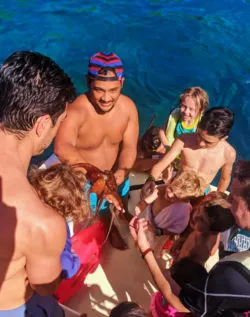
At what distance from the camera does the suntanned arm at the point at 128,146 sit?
120 inches

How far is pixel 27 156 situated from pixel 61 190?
0.63 m

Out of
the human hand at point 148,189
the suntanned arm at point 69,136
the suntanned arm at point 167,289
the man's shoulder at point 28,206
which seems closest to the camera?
the man's shoulder at point 28,206

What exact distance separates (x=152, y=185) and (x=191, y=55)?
456 cm

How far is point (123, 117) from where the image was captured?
302cm

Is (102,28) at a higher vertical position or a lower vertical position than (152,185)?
higher

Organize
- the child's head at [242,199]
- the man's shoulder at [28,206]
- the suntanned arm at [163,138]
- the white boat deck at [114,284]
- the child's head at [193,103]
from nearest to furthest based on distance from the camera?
the man's shoulder at [28,206]
the child's head at [242,199]
the white boat deck at [114,284]
the child's head at [193,103]
the suntanned arm at [163,138]

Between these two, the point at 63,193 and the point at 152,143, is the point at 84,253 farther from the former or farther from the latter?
the point at 152,143

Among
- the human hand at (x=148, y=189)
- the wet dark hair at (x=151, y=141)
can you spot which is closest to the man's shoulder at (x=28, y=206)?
the human hand at (x=148, y=189)

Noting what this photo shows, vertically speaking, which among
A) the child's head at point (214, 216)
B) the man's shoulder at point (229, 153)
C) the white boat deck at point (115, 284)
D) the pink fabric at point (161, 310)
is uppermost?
the man's shoulder at point (229, 153)

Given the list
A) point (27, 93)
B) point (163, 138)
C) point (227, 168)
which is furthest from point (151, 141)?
point (27, 93)

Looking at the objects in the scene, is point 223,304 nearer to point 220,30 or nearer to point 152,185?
point 152,185

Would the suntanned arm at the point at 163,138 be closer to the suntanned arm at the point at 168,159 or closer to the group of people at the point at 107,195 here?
the group of people at the point at 107,195

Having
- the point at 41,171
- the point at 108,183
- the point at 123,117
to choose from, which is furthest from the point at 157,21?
the point at 41,171

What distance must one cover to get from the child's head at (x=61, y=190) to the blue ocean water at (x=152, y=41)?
3540 millimetres
